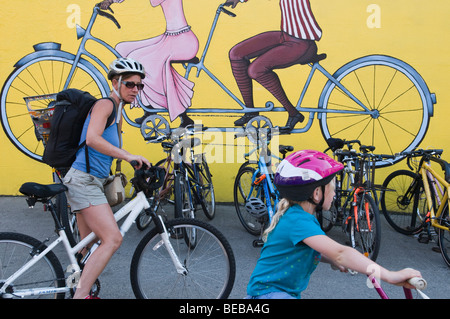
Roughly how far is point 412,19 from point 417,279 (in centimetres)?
508

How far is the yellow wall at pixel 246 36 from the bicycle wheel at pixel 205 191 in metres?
0.54

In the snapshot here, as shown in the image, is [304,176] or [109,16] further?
[109,16]

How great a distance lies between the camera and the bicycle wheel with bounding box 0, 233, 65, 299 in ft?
8.14

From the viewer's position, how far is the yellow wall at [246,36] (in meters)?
5.34

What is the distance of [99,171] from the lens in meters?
2.68

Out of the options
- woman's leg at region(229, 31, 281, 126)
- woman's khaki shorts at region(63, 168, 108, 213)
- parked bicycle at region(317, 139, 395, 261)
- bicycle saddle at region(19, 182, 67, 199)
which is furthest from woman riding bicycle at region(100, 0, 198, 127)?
bicycle saddle at region(19, 182, 67, 199)

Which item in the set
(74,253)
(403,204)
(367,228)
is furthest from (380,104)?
(74,253)

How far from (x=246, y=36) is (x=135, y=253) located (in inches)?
157

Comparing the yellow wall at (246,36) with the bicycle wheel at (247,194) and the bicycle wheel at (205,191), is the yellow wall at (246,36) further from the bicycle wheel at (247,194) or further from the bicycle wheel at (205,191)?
the bicycle wheel at (247,194)

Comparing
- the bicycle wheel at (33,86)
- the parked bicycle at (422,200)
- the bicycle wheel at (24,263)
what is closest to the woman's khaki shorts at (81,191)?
the bicycle wheel at (24,263)

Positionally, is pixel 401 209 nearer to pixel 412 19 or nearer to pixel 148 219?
pixel 412 19

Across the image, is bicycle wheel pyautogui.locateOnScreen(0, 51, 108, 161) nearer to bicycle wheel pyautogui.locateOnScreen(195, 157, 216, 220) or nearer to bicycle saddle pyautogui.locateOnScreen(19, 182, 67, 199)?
bicycle wheel pyautogui.locateOnScreen(195, 157, 216, 220)

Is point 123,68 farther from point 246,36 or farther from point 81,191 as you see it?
point 246,36

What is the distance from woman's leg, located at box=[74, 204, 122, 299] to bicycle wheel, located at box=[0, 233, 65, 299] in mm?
267
